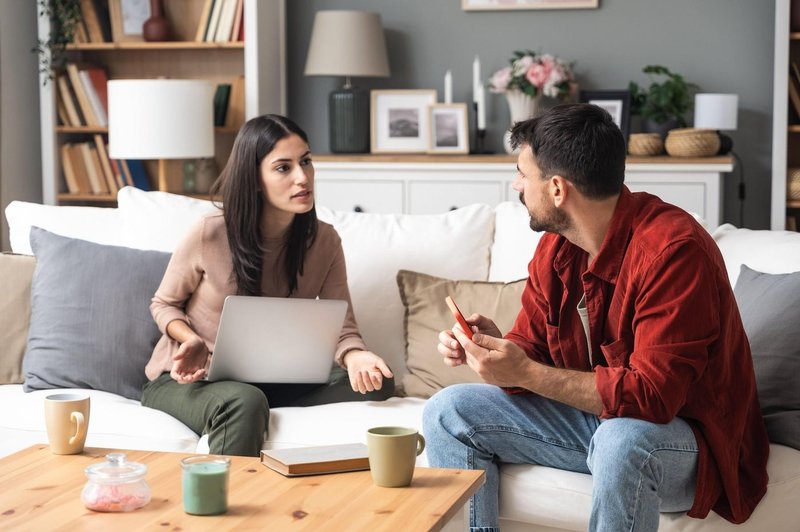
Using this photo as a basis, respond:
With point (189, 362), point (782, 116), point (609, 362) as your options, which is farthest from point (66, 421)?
point (782, 116)

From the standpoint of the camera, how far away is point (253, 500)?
1658 mm

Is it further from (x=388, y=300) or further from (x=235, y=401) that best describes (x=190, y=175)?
(x=235, y=401)

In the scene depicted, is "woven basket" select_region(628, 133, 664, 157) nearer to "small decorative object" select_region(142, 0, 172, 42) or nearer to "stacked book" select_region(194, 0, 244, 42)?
"stacked book" select_region(194, 0, 244, 42)

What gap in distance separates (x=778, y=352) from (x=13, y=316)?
74.6 inches

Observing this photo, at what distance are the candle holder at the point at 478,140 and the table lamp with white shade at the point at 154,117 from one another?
1237 millimetres

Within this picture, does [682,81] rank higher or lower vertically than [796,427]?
higher

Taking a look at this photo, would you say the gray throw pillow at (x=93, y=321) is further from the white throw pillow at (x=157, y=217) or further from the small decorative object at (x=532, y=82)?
the small decorative object at (x=532, y=82)

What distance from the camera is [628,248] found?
6.52ft

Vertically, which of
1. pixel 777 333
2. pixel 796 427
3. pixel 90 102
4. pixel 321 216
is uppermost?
pixel 90 102

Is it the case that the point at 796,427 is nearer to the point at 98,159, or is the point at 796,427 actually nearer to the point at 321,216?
the point at 321,216

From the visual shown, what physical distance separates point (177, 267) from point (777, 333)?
1386mm

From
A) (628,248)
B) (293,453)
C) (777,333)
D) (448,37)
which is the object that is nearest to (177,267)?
(293,453)

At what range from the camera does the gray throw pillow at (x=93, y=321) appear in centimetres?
269

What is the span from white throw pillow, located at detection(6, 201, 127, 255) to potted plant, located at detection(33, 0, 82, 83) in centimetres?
189
